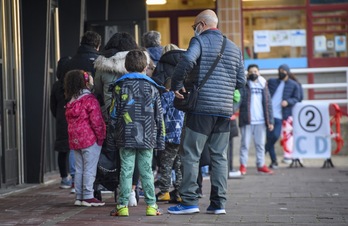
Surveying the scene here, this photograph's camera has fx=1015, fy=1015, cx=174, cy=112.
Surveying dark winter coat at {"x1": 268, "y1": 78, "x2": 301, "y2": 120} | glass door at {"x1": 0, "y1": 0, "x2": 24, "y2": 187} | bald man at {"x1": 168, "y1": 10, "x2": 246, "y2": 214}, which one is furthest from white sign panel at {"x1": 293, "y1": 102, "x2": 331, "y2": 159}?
bald man at {"x1": 168, "y1": 10, "x2": 246, "y2": 214}

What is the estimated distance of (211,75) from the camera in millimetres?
10297

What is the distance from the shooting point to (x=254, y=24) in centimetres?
2339

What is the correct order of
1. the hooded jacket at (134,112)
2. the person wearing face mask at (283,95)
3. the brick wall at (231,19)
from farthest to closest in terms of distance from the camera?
the brick wall at (231,19)
the person wearing face mask at (283,95)
the hooded jacket at (134,112)

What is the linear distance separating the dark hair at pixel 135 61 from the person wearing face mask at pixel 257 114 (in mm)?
6826

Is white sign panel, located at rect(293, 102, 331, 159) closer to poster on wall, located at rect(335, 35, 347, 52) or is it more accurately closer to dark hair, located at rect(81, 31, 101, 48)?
poster on wall, located at rect(335, 35, 347, 52)

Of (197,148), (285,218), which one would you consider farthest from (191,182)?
(285,218)

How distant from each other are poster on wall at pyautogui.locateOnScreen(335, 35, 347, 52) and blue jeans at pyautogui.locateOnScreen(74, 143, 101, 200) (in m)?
13.3

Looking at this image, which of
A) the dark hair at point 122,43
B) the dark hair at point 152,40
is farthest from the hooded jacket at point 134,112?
the dark hair at point 152,40

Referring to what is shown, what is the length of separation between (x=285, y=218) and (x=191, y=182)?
1.04m

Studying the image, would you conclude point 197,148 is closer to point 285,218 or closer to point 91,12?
point 285,218

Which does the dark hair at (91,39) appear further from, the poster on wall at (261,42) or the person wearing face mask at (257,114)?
the poster on wall at (261,42)

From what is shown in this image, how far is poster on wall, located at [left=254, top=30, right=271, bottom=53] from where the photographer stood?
23.4 meters

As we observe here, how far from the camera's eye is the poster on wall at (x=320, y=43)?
2355 centimetres

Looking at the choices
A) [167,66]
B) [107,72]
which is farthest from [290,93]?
[107,72]
